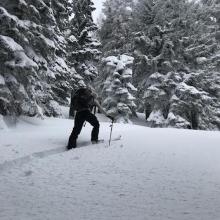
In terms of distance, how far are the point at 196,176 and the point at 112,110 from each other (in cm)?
2363

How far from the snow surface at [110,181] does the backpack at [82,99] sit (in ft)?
3.43

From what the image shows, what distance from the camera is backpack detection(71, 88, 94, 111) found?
34.1 ft

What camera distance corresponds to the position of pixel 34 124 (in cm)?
1479

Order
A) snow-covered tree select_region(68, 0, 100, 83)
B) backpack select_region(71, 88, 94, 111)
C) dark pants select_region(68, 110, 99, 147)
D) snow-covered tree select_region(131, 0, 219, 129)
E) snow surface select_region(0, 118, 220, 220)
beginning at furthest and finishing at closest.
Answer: snow-covered tree select_region(68, 0, 100, 83) → snow-covered tree select_region(131, 0, 219, 129) → backpack select_region(71, 88, 94, 111) → dark pants select_region(68, 110, 99, 147) → snow surface select_region(0, 118, 220, 220)

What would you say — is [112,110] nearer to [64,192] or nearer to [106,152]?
[106,152]

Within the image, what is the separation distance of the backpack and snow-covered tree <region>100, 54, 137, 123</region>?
19255 mm

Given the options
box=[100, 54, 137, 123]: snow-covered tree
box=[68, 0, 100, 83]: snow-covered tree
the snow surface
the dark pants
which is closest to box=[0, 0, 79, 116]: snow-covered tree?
the snow surface

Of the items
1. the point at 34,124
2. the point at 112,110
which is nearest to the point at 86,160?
the point at 34,124

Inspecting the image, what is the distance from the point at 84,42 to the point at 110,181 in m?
28.5

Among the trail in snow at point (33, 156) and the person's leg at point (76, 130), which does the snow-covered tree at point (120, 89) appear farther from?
the person's leg at point (76, 130)

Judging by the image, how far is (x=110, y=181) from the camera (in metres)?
6.18

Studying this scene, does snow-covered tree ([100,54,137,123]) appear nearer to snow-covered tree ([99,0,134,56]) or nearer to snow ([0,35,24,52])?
snow-covered tree ([99,0,134,56])

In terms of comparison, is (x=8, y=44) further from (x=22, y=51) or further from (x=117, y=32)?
(x=117, y=32)

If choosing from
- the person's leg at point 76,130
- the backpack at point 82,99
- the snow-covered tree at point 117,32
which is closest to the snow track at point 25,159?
the person's leg at point 76,130
